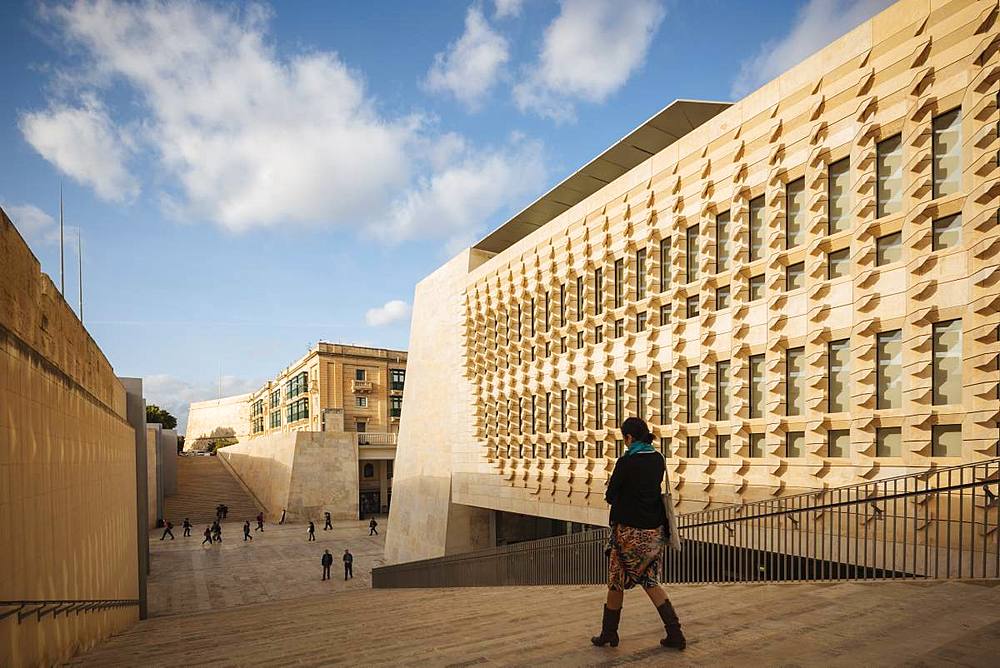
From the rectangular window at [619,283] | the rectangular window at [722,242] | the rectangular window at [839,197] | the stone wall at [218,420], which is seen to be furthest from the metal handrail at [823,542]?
the stone wall at [218,420]

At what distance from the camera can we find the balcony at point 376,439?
149 feet

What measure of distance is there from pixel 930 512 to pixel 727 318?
18.2ft

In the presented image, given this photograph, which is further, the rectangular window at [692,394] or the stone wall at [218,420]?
the stone wall at [218,420]

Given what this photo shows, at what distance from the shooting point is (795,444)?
12469 mm

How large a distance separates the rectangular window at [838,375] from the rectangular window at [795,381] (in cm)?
56

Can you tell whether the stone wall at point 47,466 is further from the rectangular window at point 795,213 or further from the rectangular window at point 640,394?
the rectangular window at point 795,213

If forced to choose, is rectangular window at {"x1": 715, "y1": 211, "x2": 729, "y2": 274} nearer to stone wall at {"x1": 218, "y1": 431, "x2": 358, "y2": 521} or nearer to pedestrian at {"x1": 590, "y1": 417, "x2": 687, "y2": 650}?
pedestrian at {"x1": 590, "y1": 417, "x2": 687, "y2": 650}

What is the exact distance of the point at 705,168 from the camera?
14703 mm

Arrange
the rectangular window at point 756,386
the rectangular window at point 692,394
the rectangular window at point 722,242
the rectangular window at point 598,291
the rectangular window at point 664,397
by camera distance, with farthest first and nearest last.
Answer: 1. the rectangular window at point 598,291
2. the rectangular window at point 664,397
3. the rectangular window at point 692,394
4. the rectangular window at point 722,242
5. the rectangular window at point 756,386

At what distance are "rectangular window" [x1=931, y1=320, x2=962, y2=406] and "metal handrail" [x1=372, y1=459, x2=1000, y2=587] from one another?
46.5 inches

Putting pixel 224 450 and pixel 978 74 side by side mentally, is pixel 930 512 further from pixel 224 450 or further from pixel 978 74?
pixel 224 450

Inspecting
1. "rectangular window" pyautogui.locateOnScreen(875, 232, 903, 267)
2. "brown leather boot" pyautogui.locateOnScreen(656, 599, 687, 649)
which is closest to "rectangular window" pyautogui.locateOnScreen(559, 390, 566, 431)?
"rectangular window" pyautogui.locateOnScreen(875, 232, 903, 267)

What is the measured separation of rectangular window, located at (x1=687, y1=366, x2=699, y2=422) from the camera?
14875mm

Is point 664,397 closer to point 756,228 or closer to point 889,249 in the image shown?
point 756,228
